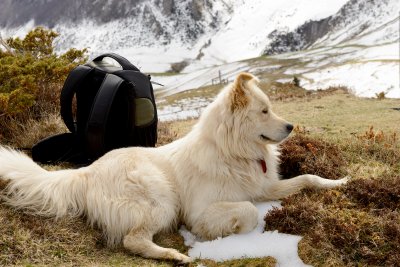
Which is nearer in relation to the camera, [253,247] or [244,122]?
[253,247]

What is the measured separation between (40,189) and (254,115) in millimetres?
2609

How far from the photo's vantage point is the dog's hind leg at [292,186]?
17.1 feet

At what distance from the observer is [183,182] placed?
5.06m

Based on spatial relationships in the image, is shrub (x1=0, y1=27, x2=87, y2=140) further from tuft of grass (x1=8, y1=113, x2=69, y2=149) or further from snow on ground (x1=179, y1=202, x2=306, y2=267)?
snow on ground (x1=179, y1=202, x2=306, y2=267)

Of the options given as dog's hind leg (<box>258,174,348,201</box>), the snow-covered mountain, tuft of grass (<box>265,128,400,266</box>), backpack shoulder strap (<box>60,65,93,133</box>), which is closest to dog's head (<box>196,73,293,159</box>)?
dog's hind leg (<box>258,174,348,201</box>)

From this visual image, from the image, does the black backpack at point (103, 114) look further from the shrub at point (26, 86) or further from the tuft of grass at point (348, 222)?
the tuft of grass at point (348, 222)

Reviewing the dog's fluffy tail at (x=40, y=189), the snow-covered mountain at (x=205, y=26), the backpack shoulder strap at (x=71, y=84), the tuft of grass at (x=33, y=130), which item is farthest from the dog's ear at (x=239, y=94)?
the snow-covered mountain at (x=205, y=26)

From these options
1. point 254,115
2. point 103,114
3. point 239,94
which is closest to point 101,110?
point 103,114

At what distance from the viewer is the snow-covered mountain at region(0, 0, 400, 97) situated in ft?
335

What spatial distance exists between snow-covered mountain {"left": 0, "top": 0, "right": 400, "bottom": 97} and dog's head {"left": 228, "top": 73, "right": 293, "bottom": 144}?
2991 inches

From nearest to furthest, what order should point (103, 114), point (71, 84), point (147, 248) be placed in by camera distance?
point (147, 248)
point (103, 114)
point (71, 84)

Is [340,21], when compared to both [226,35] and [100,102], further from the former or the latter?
[100,102]

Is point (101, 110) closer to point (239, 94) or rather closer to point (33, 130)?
point (239, 94)

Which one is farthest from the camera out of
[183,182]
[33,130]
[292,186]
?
[33,130]
